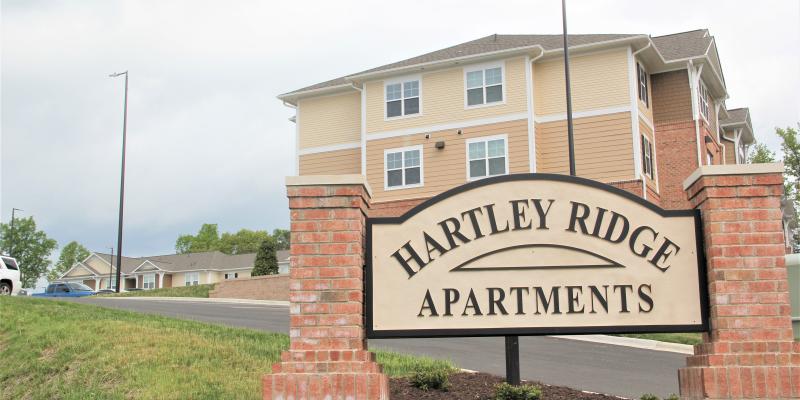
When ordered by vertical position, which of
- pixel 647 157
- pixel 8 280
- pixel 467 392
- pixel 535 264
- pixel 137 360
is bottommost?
pixel 467 392

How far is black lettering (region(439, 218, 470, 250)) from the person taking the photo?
21.2 ft

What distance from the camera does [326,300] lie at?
6.16 meters

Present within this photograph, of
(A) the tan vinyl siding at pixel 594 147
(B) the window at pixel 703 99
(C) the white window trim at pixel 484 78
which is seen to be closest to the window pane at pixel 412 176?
(C) the white window trim at pixel 484 78

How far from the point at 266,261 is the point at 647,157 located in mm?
18933

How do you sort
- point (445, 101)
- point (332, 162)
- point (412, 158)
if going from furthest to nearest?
1. point (332, 162)
2. point (412, 158)
3. point (445, 101)

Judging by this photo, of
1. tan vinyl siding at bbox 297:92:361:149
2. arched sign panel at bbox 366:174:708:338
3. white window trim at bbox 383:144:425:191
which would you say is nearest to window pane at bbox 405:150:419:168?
white window trim at bbox 383:144:425:191

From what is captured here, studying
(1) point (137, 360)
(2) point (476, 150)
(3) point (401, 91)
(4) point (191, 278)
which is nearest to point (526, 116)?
(2) point (476, 150)

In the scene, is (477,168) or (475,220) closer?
(475,220)

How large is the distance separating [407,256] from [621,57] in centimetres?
2109

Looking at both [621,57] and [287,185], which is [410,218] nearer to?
[287,185]

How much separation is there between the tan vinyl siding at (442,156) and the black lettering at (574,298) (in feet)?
64.0

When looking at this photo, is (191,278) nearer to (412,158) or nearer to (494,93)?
(412,158)

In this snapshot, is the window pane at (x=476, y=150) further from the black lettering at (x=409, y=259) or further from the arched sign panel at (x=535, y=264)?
the black lettering at (x=409, y=259)

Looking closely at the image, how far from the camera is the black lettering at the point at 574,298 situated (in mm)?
6324
